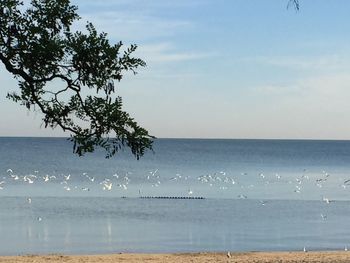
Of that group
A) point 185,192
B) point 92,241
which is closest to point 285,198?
point 185,192

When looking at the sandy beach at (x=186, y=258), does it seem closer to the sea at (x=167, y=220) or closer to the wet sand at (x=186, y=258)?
the wet sand at (x=186, y=258)

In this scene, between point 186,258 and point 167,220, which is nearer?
point 186,258

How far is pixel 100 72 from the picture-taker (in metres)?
10.1

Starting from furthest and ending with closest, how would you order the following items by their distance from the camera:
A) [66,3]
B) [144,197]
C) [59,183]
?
[59,183]
[144,197]
[66,3]

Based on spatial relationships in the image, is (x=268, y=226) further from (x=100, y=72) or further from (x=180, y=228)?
(x=100, y=72)

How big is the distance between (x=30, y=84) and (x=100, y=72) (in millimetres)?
1140

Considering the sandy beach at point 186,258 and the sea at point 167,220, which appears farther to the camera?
the sea at point 167,220

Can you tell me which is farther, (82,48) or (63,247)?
(63,247)

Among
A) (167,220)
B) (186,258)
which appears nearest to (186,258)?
(186,258)

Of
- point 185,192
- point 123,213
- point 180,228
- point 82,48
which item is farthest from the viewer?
point 185,192

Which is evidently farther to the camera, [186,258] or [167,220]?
[167,220]

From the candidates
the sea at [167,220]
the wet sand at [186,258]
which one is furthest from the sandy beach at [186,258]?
the sea at [167,220]

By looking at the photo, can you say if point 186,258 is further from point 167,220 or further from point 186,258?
point 167,220

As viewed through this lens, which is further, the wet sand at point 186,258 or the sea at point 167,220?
the sea at point 167,220
